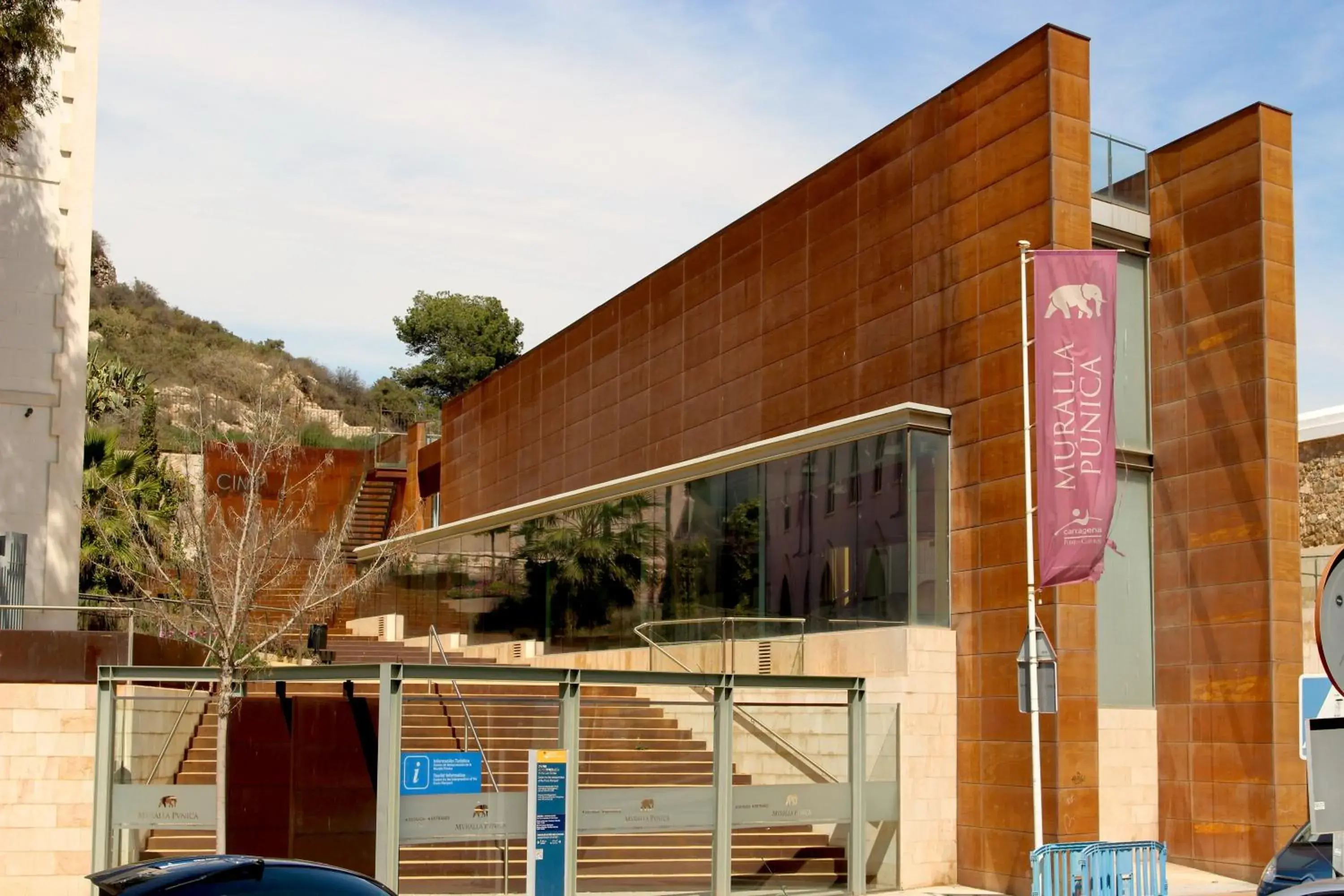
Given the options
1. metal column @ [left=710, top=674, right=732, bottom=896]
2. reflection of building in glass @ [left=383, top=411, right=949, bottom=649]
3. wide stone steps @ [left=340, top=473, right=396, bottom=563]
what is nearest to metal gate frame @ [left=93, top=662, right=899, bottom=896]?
metal column @ [left=710, top=674, right=732, bottom=896]

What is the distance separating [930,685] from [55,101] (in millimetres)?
16979

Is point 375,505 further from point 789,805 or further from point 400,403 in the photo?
point 400,403

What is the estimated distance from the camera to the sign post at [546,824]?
1677cm

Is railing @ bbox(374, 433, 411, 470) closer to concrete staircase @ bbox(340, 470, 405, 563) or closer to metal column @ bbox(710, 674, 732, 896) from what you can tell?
concrete staircase @ bbox(340, 470, 405, 563)

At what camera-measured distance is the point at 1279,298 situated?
21.4 m

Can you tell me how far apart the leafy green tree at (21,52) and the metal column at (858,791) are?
1418 cm

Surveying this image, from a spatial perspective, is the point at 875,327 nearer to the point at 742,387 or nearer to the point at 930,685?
the point at 742,387

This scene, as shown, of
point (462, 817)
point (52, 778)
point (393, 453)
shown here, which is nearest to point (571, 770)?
point (462, 817)

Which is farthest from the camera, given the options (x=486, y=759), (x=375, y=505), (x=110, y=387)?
(x=375, y=505)

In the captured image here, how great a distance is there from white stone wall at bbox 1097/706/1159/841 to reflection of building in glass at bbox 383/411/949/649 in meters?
3.10

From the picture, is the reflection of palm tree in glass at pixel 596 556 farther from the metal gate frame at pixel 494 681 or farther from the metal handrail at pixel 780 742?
the metal gate frame at pixel 494 681

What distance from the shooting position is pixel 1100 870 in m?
15.5

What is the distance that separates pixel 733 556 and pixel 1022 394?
21.0 ft

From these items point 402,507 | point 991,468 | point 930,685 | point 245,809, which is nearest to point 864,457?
point 991,468
